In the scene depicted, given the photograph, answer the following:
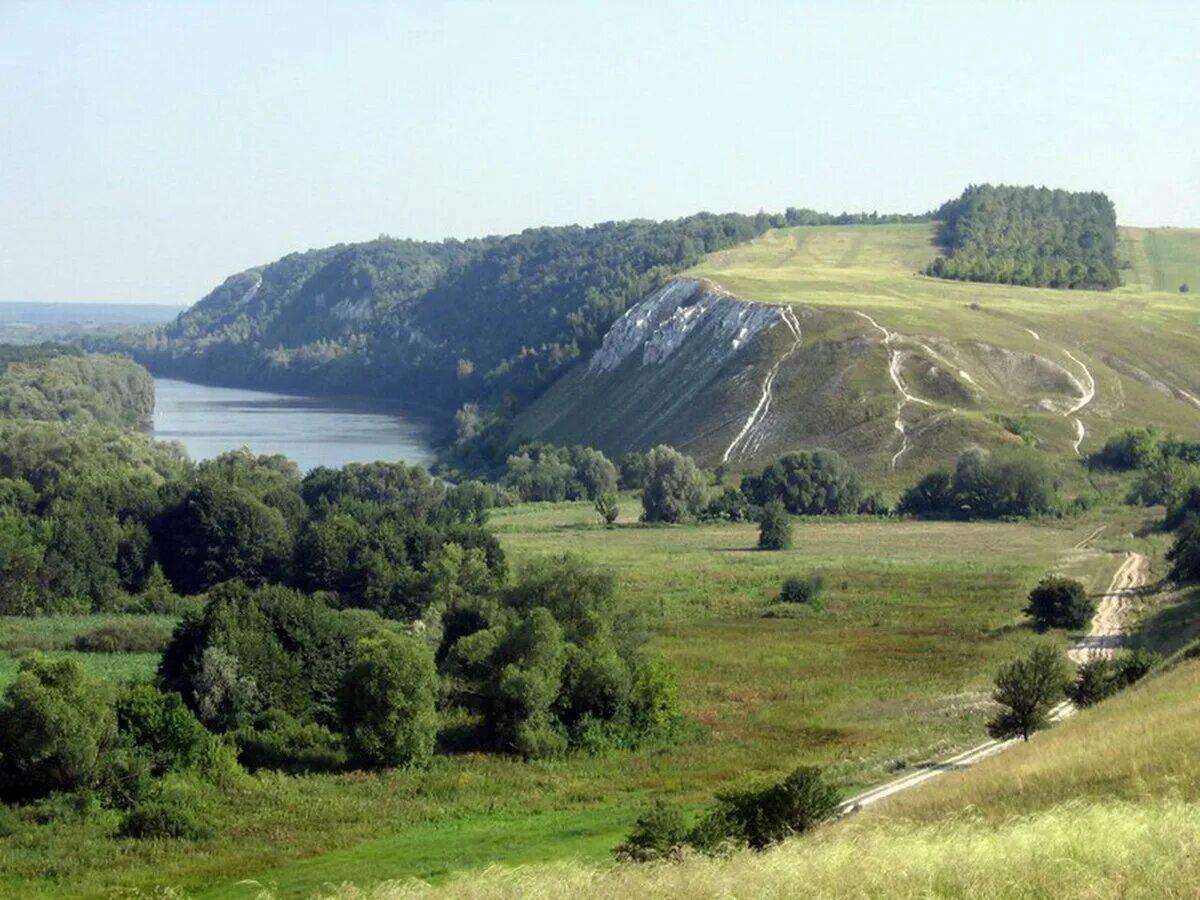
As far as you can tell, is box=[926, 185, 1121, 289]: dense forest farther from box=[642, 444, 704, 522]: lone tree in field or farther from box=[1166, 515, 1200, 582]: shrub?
box=[1166, 515, 1200, 582]: shrub

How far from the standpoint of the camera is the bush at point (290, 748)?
3712 centimetres

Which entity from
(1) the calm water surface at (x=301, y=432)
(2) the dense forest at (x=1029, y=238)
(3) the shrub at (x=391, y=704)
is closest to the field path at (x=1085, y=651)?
(3) the shrub at (x=391, y=704)

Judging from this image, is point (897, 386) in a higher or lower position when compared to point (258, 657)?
higher

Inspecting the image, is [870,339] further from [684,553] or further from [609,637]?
[609,637]

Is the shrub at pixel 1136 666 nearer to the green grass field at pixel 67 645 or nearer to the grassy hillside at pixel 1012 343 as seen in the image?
the green grass field at pixel 67 645

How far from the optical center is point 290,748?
38031mm

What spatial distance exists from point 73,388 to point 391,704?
380 ft

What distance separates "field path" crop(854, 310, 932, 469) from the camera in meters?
96.3

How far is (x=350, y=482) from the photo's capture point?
8725 cm

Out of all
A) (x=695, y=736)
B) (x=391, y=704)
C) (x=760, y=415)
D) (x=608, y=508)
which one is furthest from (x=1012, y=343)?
(x=391, y=704)

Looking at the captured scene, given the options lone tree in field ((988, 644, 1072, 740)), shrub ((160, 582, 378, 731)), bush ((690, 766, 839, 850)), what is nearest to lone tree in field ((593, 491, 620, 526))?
shrub ((160, 582, 378, 731))

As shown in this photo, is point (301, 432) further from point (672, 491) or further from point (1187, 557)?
point (1187, 557)

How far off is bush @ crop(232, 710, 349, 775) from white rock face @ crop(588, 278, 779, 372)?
80.4 meters

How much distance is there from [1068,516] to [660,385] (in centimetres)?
4486
